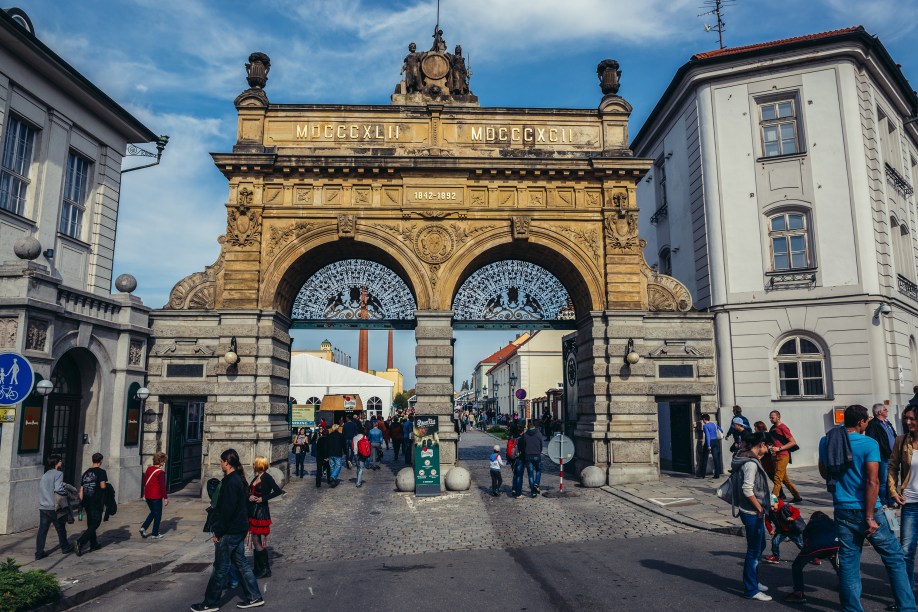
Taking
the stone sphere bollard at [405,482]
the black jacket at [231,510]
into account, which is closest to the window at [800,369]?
the stone sphere bollard at [405,482]

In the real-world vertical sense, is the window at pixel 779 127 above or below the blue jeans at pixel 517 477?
above

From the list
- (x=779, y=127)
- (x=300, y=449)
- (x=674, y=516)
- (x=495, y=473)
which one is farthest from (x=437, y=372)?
(x=779, y=127)

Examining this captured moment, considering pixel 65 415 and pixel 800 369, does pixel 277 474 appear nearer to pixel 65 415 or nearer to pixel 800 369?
pixel 65 415

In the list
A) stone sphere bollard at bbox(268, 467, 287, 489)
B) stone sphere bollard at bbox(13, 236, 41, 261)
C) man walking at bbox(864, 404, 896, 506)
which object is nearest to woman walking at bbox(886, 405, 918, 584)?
man walking at bbox(864, 404, 896, 506)

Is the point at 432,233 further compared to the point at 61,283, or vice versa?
the point at 432,233

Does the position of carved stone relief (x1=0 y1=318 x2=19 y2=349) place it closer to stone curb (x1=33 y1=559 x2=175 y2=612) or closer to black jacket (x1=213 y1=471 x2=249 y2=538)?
stone curb (x1=33 y1=559 x2=175 y2=612)

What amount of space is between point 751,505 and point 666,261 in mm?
17463

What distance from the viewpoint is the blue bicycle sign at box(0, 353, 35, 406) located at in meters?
7.12

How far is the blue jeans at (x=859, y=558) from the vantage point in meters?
5.63

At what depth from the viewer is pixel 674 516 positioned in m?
11.5

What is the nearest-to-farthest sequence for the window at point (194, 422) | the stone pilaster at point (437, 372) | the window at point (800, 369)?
1. the stone pilaster at point (437, 372)
2. the window at point (800, 369)
3. the window at point (194, 422)

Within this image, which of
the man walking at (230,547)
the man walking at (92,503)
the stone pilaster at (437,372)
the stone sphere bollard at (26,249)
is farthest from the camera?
the stone pilaster at (437,372)

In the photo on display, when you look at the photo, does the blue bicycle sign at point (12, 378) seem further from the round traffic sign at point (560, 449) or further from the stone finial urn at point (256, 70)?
the stone finial urn at point (256, 70)

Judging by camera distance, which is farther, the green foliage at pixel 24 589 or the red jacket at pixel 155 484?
the red jacket at pixel 155 484
